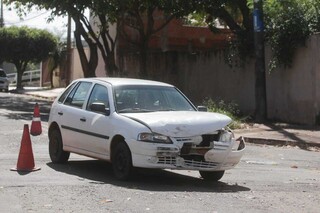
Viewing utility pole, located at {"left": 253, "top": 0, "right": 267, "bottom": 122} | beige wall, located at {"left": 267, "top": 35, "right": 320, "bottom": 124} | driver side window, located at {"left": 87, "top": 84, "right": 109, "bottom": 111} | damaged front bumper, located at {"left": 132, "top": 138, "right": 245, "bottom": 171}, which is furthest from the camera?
utility pole, located at {"left": 253, "top": 0, "right": 267, "bottom": 122}

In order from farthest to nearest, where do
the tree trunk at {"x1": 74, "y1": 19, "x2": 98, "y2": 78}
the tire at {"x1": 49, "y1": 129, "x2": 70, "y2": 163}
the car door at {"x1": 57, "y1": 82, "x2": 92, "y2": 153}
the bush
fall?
1. the tree trunk at {"x1": 74, "y1": 19, "x2": 98, "y2": 78}
2. the bush
3. the tire at {"x1": 49, "y1": 129, "x2": 70, "y2": 163}
4. the car door at {"x1": 57, "y1": 82, "x2": 92, "y2": 153}

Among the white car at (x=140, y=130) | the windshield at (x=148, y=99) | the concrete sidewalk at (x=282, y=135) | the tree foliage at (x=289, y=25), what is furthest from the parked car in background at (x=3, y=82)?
the windshield at (x=148, y=99)

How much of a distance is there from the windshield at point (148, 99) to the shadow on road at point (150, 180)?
103 cm

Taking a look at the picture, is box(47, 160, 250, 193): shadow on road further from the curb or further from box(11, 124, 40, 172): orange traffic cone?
the curb

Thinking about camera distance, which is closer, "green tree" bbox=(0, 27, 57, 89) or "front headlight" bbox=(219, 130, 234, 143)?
"front headlight" bbox=(219, 130, 234, 143)

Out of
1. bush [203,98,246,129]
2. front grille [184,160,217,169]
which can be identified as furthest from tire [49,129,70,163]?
bush [203,98,246,129]

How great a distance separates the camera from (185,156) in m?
8.68

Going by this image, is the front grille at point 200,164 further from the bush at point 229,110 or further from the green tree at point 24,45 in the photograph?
the green tree at point 24,45

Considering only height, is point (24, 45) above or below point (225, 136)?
above

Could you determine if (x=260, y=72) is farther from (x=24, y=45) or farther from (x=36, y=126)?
(x=24, y=45)

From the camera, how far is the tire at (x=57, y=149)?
420 inches

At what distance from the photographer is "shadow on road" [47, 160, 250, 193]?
28.3ft

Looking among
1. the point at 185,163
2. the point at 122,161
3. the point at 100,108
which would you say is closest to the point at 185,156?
the point at 185,163

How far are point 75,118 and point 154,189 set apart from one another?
2417 mm
